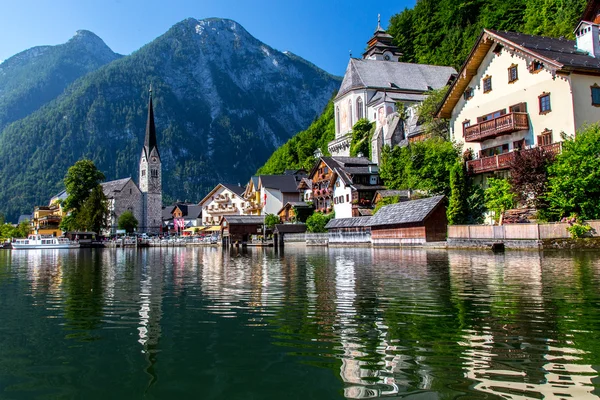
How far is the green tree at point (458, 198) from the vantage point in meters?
44.9

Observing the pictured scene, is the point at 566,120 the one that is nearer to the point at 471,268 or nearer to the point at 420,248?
the point at 420,248

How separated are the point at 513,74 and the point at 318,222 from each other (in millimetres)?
36402

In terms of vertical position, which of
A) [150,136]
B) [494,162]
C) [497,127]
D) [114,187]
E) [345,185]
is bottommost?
[494,162]

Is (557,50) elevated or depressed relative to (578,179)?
elevated

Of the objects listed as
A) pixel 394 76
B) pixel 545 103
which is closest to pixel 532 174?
pixel 545 103

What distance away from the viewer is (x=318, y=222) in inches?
2849

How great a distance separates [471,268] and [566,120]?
22053mm

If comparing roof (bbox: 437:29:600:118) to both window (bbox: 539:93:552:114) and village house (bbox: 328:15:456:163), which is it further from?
village house (bbox: 328:15:456:163)

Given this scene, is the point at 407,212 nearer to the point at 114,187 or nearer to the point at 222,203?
the point at 222,203

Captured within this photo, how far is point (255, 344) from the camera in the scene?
29.0ft

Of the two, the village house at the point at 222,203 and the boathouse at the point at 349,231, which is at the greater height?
the village house at the point at 222,203

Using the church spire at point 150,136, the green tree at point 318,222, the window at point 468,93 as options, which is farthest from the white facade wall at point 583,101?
the church spire at point 150,136

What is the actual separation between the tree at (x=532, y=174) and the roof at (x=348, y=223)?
21.4 meters

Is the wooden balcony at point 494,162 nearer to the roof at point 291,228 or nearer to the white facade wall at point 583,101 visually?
the white facade wall at point 583,101
